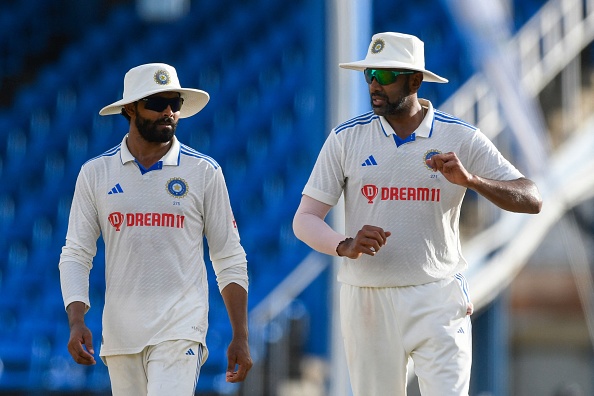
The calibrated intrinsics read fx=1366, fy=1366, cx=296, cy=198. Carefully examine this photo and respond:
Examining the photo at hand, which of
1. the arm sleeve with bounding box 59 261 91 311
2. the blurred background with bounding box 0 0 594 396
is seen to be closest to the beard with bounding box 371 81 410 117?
the arm sleeve with bounding box 59 261 91 311

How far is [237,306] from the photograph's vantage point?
495 cm

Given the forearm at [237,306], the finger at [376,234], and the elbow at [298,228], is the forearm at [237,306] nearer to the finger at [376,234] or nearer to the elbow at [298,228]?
the elbow at [298,228]

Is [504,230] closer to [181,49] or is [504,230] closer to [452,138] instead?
[181,49]

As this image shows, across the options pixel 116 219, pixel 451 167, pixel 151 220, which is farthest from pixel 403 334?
pixel 116 219

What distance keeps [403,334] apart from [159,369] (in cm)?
88

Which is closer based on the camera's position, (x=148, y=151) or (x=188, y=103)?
(x=148, y=151)

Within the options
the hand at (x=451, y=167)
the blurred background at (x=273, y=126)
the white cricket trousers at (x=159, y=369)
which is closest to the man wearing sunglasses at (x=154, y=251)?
the white cricket trousers at (x=159, y=369)

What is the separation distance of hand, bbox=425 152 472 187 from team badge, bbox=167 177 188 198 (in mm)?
937

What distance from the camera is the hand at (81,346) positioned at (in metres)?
4.67

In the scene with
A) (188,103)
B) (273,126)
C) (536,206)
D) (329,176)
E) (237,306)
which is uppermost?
(273,126)

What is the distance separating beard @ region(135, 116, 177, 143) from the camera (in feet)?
16.3

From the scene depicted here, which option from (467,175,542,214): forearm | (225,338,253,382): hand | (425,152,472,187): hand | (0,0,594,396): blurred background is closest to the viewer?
(425,152,472,187): hand

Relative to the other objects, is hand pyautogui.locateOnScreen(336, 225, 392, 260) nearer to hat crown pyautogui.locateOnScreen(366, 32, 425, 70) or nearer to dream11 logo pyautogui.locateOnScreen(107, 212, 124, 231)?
hat crown pyautogui.locateOnScreen(366, 32, 425, 70)

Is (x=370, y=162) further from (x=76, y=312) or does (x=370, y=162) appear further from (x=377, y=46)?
(x=76, y=312)
